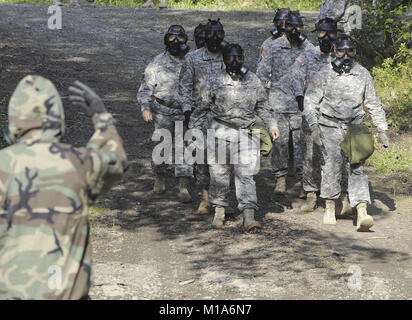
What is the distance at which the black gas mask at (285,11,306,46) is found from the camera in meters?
10.3

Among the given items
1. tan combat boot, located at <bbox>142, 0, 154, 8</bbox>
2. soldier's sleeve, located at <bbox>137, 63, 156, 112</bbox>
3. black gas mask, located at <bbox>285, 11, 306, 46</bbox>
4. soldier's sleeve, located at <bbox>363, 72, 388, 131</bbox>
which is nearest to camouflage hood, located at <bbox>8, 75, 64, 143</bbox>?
soldier's sleeve, located at <bbox>363, 72, 388, 131</bbox>

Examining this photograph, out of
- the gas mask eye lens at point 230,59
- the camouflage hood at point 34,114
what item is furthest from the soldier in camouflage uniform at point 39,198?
the gas mask eye lens at point 230,59

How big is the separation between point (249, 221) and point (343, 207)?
1281mm

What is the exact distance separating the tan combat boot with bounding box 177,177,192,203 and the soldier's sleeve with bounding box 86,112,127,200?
5.77m

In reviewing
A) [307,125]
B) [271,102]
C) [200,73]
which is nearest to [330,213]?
[307,125]

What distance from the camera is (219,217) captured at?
30.0ft

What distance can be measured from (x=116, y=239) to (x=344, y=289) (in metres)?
2.62

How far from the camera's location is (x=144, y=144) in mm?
12594

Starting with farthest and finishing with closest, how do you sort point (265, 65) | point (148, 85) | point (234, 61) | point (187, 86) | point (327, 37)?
point (265, 65)
point (148, 85)
point (327, 37)
point (187, 86)
point (234, 61)

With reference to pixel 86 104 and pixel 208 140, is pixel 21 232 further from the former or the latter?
pixel 208 140

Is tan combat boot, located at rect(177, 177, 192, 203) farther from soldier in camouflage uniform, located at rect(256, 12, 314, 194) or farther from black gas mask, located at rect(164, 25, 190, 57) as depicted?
black gas mask, located at rect(164, 25, 190, 57)

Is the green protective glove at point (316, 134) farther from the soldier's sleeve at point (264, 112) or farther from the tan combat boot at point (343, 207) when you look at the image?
the tan combat boot at point (343, 207)

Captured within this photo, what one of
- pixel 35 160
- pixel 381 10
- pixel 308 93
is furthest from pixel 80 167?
pixel 381 10

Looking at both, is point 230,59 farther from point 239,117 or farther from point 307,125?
point 307,125
